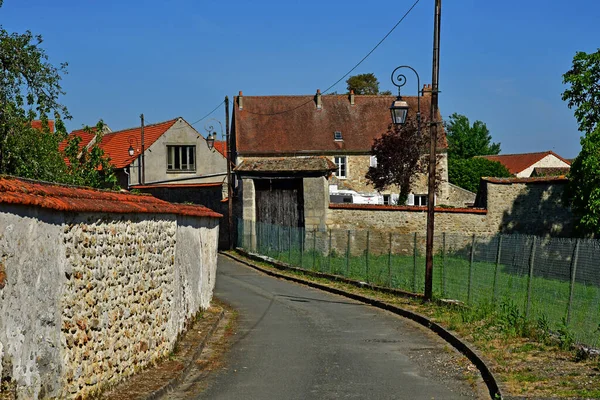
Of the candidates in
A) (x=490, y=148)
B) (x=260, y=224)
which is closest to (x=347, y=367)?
(x=260, y=224)

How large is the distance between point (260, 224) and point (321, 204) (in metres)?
2.74

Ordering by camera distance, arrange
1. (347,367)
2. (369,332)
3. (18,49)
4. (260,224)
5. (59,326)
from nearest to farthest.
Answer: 1. (59,326)
2. (347,367)
3. (369,332)
4. (18,49)
5. (260,224)

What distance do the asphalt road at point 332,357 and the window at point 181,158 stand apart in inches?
1280

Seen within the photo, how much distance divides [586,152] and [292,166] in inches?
480

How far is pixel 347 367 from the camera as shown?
40.7 feet

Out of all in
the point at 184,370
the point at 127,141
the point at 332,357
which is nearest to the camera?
the point at 184,370

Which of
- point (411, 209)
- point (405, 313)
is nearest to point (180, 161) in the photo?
point (411, 209)

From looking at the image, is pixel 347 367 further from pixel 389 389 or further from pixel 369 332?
pixel 369 332

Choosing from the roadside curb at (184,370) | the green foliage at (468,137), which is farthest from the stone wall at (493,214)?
the green foliage at (468,137)

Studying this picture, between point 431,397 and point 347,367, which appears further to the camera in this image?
point 347,367

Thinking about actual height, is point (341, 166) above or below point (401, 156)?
below

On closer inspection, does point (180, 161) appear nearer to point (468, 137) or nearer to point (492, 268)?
point (492, 268)

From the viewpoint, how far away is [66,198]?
323 inches

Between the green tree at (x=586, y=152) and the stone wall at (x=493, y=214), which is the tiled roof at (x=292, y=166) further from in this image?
the green tree at (x=586, y=152)
